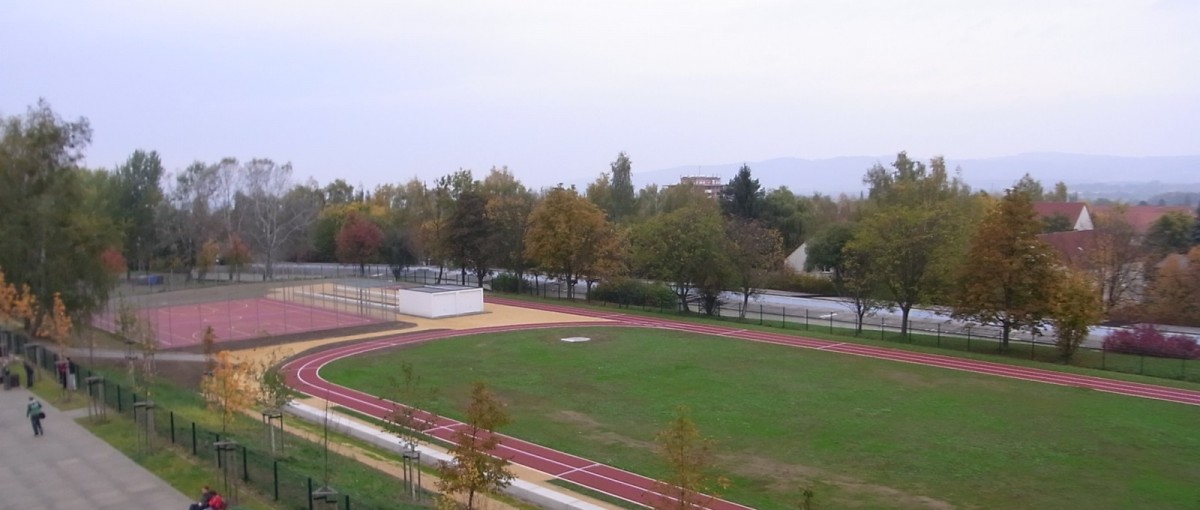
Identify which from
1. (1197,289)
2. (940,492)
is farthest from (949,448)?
(1197,289)

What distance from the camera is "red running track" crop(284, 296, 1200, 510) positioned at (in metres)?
18.9

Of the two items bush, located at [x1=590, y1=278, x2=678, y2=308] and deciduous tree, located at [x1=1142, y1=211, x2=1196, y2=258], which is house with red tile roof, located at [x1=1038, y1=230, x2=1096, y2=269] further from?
bush, located at [x1=590, y1=278, x2=678, y2=308]

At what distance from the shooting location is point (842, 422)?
78.9 feet

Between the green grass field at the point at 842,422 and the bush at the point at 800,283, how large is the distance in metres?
30.3

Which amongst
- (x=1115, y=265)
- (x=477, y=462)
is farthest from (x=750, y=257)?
(x=477, y=462)

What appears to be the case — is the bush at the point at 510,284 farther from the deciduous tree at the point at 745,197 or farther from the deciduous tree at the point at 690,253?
the deciduous tree at the point at 745,197

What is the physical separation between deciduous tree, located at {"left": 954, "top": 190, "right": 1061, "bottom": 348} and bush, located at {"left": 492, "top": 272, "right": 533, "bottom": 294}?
3545 cm

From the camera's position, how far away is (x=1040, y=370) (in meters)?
32.7

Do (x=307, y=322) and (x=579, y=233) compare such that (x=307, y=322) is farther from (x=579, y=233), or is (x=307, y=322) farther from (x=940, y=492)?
(x=940, y=492)

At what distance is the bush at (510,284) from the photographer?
65.1m

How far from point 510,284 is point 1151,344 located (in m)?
42.7

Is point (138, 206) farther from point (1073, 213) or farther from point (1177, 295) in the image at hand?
point (1073, 213)

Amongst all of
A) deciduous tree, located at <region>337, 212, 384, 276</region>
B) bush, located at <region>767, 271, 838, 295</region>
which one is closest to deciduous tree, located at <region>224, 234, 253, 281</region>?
deciduous tree, located at <region>337, 212, 384, 276</region>

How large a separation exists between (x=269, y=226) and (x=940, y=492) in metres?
69.9
